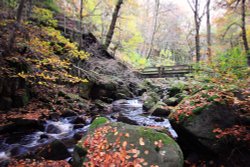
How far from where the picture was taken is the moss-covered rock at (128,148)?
4102 mm

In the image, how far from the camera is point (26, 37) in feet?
26.5

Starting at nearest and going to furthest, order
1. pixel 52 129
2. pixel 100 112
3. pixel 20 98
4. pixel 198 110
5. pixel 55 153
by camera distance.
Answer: pixel 198 110 → pixel 55 153 → pixel 52 129 → pixel 20 98 → pixel 100 112

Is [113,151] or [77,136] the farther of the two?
[77,136]

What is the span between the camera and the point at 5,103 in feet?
26.7

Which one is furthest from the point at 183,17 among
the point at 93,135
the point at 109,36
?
the point at 93,135

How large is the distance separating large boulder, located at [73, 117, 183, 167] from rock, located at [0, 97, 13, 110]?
4854mm

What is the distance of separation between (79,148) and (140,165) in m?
1.54

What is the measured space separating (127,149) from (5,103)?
6.08 metres

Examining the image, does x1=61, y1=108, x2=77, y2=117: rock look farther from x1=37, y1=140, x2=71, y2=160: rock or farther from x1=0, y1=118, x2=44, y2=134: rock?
x1=37, y1=140, x2=71, y2=160: rock

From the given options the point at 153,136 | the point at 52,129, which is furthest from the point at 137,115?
the point at 153,136

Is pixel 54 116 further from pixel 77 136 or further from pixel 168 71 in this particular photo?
pixel 168 71

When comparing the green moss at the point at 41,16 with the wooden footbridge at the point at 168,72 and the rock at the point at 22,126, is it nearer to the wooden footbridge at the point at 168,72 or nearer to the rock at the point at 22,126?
the rock at the point at 22,126

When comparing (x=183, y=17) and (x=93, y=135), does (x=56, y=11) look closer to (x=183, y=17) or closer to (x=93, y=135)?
(x=93, y=135)

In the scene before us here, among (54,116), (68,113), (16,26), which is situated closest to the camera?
(16,26)
